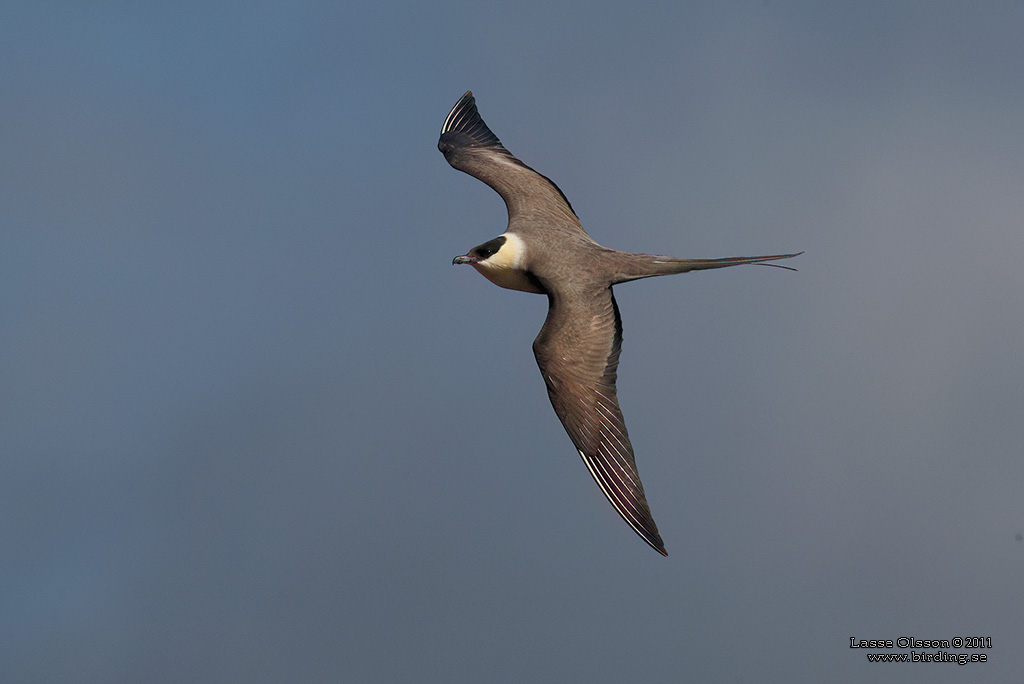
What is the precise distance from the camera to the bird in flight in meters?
13.1

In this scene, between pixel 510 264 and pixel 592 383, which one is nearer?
pixel 592 383

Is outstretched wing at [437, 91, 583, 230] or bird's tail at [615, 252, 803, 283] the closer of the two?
bird's tail at [615, 252, 803, 283]

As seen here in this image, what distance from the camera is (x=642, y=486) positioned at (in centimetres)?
1292

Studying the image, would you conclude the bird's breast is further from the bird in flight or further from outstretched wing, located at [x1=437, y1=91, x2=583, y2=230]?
outstretched wing, located at [x1=437, y1=91, x2=583, y2=230]

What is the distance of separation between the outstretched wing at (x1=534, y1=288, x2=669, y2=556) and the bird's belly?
0.87m

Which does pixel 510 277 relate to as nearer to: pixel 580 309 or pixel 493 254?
pixel 493 254

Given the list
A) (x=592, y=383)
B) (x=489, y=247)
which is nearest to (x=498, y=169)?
(x=489, y=247)

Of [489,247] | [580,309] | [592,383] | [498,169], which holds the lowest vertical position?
[592,383]

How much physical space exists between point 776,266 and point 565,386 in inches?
125

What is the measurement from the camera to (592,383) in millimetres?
13656

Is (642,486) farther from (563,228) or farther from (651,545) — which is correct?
(563,228)

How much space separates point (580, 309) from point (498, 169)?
4.21 metres

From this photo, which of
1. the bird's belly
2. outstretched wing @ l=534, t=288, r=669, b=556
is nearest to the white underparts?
the bird's belly

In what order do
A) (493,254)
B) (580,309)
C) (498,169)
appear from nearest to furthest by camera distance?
(580,309) → (493,254) → (498,169)
